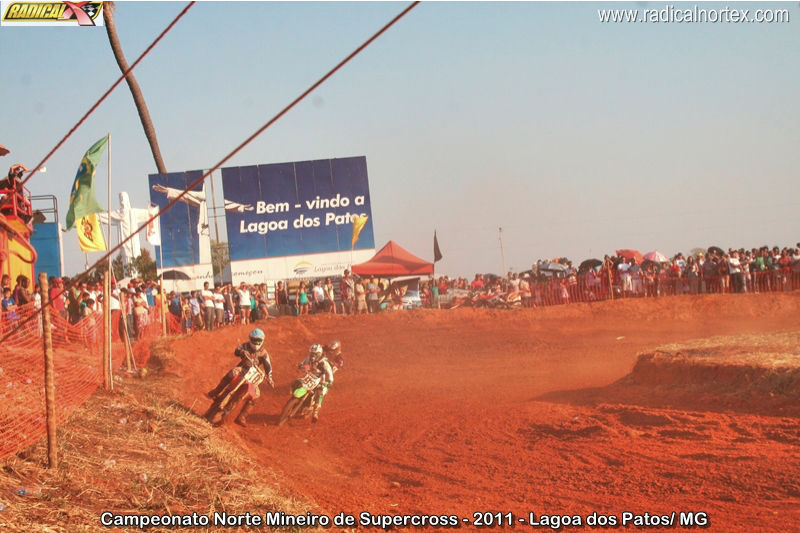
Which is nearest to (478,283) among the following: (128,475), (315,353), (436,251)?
(436,251)

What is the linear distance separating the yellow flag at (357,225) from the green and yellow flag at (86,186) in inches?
746

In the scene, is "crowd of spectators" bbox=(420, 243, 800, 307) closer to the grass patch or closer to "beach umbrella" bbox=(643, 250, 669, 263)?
"beach umbrella" bbox=(643, 250, 669, 263)

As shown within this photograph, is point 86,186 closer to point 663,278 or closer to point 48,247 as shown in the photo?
point 48,247

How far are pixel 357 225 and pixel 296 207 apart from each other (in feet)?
9.43

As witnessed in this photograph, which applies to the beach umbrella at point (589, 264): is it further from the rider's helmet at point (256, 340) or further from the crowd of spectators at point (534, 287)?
the rider's helmet at point (256, 340)

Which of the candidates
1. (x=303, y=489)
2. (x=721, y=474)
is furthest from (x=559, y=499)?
(x=303, y=489)

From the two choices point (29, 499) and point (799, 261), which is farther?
point (799, 261)

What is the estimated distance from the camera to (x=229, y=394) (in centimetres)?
1268

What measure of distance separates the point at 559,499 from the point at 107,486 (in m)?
4.74

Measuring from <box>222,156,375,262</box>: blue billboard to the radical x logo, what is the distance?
76.8 ft

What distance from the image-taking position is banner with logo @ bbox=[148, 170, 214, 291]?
30.8 metres

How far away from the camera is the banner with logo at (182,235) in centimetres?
3084

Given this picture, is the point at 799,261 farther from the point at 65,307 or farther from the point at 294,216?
the point at 65,307

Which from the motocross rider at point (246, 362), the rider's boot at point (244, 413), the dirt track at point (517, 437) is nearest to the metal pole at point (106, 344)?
the motocross rider at point (246, 362)
